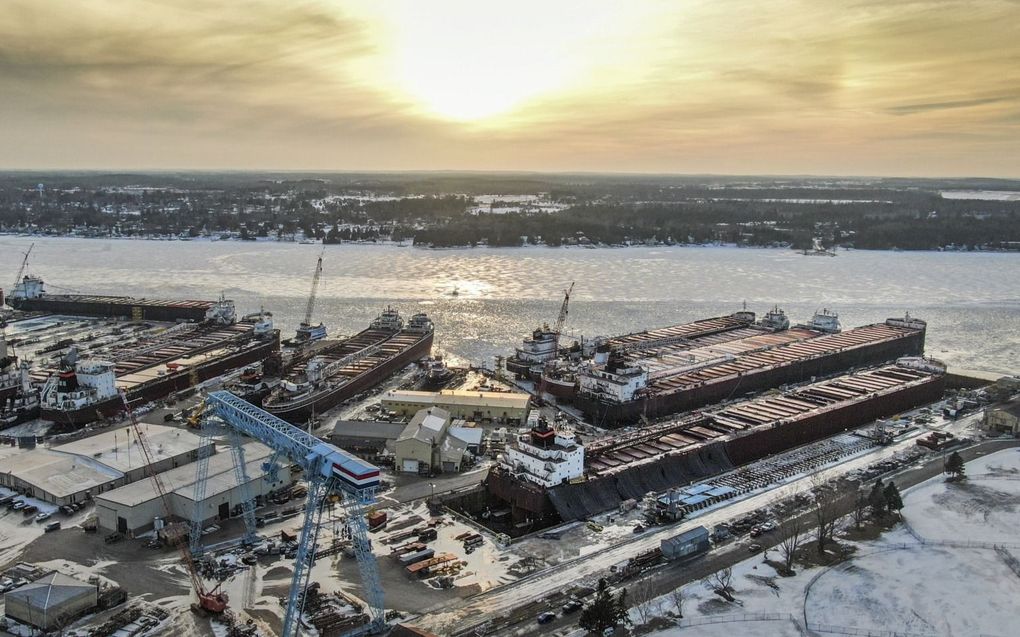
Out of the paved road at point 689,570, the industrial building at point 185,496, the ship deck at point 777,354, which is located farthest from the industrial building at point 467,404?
the paved road at point 689,570

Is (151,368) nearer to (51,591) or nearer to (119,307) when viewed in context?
(119,307)

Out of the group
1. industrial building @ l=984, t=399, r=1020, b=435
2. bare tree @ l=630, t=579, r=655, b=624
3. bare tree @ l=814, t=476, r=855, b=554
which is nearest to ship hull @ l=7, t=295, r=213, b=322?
bare tree @ l=630, t=579, r=655, b=624

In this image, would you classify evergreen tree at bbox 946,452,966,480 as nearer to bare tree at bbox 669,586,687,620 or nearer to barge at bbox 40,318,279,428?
bare tree at bbox 669,586,687,620

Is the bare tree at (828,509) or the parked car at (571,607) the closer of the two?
the parked car at (571,607)

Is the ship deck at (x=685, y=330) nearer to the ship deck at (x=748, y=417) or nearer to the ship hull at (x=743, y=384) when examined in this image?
the ship hull at (x=743, y=384)

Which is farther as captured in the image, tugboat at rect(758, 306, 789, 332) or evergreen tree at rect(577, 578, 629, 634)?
tugboat at rect(758, 306, 789, 332)

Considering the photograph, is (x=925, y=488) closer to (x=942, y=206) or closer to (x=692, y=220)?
(x=692, y=220)

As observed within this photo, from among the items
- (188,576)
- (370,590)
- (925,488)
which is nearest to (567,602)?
(370,590)
